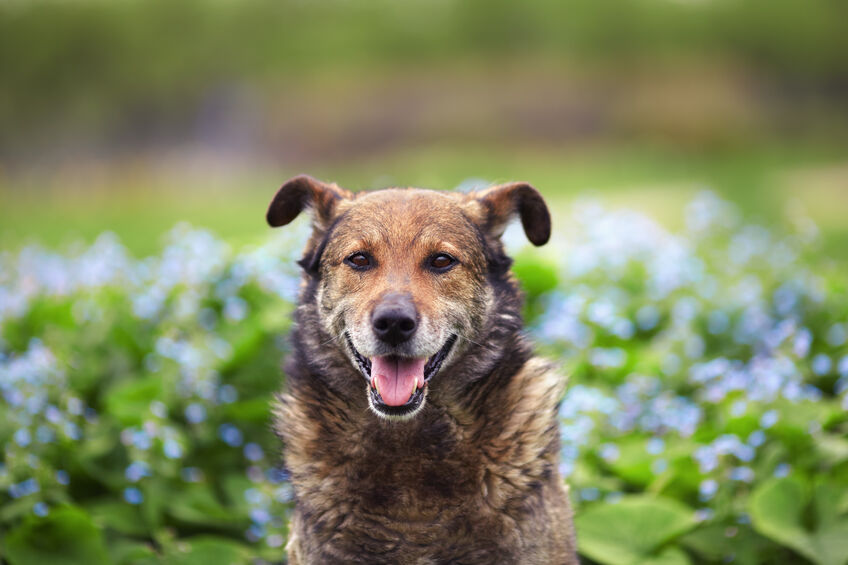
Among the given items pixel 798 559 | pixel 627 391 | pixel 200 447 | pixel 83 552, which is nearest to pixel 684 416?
pixel 627 391

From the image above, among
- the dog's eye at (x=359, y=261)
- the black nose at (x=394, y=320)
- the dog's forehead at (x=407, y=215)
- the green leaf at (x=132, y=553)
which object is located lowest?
the green leaf at (x=132, y=553)

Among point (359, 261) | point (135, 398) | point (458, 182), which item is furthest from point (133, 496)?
point (458, 182)

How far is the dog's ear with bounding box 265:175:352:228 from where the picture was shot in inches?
149

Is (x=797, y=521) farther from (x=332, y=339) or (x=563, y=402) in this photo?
(x=332, y=339)

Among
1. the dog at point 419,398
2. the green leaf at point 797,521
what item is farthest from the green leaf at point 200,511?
the green leaf at point 797,521

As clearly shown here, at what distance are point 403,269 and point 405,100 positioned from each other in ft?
41.7

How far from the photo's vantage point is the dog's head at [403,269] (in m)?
3.20

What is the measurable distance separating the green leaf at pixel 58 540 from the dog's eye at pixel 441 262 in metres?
2.24

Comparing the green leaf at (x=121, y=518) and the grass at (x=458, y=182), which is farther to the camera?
the grass at (x=458, y=182)

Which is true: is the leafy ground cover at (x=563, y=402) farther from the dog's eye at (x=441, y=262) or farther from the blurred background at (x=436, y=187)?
the dog's eye at (x=441, y=262)

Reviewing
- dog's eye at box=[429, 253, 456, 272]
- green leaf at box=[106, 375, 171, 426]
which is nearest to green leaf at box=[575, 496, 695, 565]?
dog's eye at box=[429, 253, 456, 272]

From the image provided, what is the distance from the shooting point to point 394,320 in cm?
311

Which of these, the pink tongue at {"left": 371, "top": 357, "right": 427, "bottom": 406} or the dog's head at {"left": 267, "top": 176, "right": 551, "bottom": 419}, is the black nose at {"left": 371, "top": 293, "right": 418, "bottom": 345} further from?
the pink tongue at {"left": 371, "top": 357, "right": 427, "bottom": 406}

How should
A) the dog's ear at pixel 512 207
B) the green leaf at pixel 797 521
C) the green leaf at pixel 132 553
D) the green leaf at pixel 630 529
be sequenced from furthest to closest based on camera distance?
the green leaf at pixel 132 553, the green leaf at pixel 630 529, the green leaf at pixel 797 521, the dog's ear at pixel 512 207
